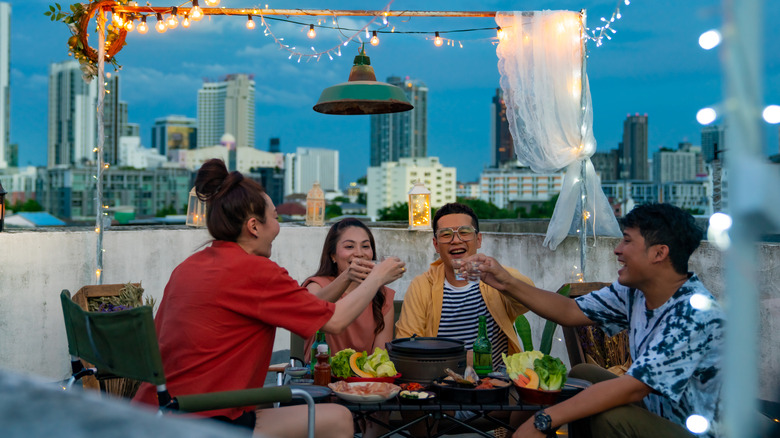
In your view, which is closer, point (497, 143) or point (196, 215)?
point (196, 215)

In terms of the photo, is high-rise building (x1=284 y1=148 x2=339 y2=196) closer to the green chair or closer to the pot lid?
the pot lid

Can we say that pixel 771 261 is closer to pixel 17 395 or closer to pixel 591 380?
pixel 591 380

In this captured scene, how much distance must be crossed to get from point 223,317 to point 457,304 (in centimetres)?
149

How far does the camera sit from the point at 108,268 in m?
5.74

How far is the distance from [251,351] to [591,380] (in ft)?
4.27

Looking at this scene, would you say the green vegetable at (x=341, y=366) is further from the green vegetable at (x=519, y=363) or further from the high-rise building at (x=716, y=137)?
the high-rise building at (x=716, y=137)

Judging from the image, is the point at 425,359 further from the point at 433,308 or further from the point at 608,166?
the point at 608,166

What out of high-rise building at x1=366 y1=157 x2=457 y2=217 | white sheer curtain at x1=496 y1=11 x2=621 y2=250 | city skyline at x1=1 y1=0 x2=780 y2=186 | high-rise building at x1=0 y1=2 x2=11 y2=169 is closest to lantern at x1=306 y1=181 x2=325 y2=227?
white sheer curtain at x1=496 y1=11 x2=621 y2=250

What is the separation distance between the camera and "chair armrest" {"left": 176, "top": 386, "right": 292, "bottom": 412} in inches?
73.5

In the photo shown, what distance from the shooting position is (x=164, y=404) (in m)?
1.93

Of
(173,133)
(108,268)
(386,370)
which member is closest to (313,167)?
(173,133)

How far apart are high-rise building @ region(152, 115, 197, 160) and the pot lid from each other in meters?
160

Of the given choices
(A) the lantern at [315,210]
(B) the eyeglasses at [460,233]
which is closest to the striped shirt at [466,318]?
(B) the eyeglasses at [460,233]

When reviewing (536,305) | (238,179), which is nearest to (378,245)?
(536,305)
